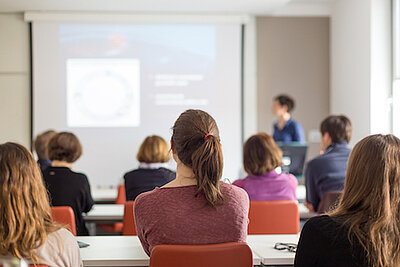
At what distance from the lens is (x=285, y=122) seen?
627cm

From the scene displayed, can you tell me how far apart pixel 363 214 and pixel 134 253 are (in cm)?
112

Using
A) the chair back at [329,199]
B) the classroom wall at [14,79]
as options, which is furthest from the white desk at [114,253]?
the classroom wall at [14,79]

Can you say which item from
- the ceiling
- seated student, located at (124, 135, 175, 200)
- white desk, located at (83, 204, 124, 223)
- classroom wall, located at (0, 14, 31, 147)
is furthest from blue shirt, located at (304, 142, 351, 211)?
classroom wall, located at (0, 14, 31, 147)

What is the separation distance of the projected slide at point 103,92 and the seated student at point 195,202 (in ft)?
15.0

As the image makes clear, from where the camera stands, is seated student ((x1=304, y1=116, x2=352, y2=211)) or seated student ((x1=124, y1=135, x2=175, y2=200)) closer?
seated student ((x1=124, y1=135, x2=175, y2=200))

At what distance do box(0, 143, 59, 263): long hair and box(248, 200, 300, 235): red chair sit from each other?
1.57 m

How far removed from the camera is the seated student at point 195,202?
1.86 m

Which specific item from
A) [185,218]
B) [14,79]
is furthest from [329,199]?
[14,79]

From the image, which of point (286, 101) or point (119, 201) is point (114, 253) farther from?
point (286, 101)

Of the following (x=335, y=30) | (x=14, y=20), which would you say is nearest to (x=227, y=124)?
(x=335, y=30)

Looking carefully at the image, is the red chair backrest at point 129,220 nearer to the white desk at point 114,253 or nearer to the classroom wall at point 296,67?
the white desk at point 114,253

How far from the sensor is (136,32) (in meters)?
6.43

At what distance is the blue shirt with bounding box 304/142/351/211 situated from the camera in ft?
12.5

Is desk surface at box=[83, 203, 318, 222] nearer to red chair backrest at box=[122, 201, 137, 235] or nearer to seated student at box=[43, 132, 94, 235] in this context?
seated student at box=[43, 132, 94, 235]
